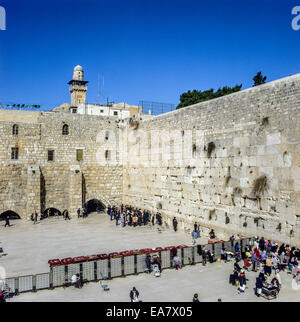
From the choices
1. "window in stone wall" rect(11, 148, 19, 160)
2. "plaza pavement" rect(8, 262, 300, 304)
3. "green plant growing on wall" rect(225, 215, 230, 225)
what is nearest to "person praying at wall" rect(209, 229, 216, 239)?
"green plant growing on wall" rect(225, 215, 230, 225)

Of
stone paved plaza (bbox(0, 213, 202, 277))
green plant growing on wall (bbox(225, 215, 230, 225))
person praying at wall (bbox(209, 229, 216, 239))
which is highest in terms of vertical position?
green plant growing on wall (bbox(225, 215, 230, 225))

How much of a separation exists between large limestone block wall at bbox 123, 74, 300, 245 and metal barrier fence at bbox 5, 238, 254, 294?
2007mm

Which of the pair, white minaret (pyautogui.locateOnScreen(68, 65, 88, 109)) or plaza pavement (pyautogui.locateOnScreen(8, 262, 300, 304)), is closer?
plaza pavement (pyautogui.locateOnScreen(8, 262, 300, 304))

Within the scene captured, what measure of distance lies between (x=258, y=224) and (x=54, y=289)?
329 inches

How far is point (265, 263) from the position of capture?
11383 mm

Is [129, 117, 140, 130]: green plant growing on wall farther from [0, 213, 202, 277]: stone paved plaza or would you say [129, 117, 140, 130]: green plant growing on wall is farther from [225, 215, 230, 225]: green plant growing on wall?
[225, 215, 230, 225]: green plant growing on wall

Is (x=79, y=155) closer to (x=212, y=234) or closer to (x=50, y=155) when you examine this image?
(x=50, y=155)

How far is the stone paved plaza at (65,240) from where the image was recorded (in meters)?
13.5

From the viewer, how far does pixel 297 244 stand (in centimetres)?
1226

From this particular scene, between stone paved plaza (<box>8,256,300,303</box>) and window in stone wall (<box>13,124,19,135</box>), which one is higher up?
window in stone wall (<box>13,124,19,135</box>)

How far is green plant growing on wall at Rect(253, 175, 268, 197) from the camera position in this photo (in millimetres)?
13727

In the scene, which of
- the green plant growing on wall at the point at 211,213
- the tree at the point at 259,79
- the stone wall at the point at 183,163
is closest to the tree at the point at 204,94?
the tree at the point at 259,79

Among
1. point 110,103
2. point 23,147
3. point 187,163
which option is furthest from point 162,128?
point 110,103

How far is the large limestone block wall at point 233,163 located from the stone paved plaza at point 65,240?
198 centimetres
